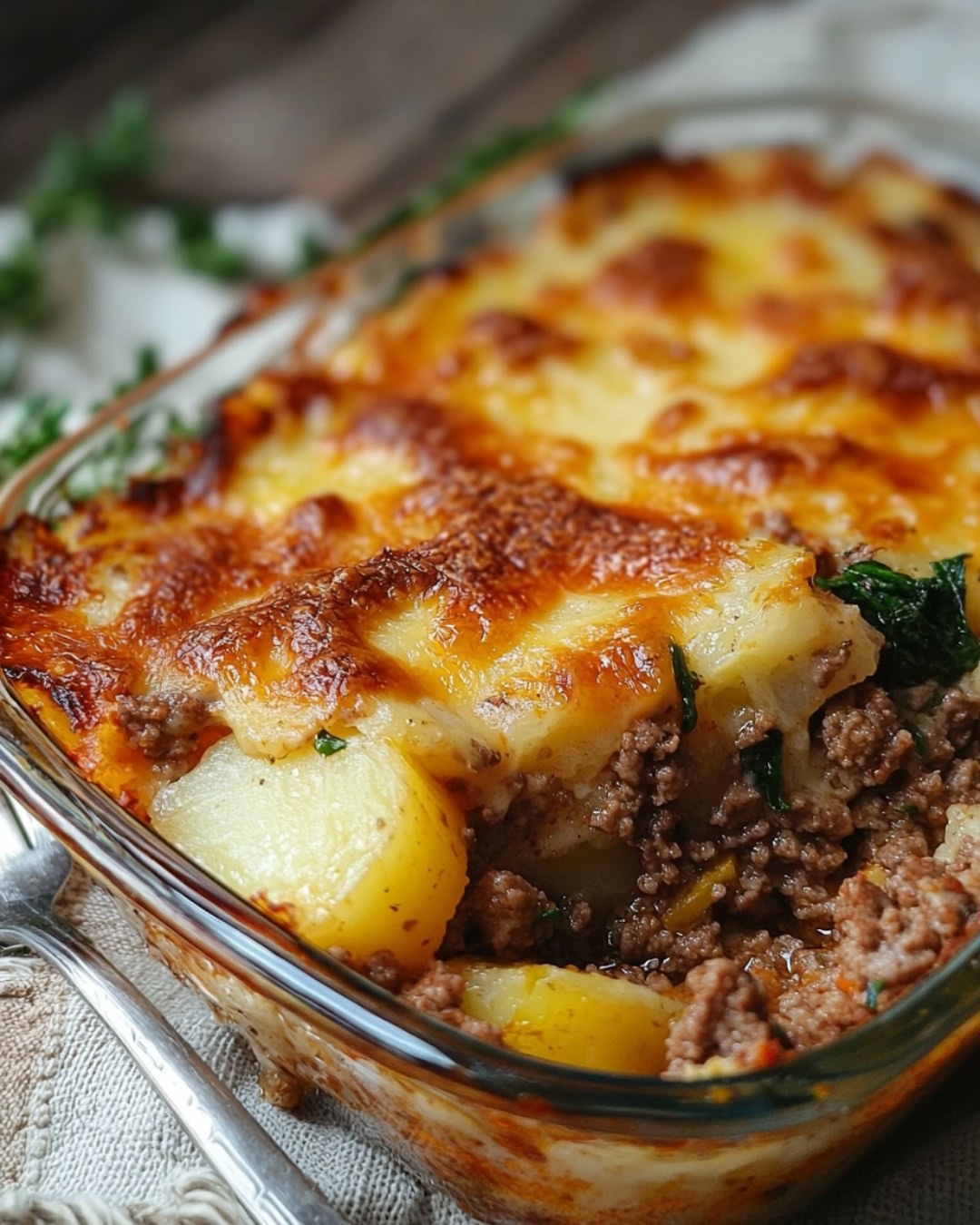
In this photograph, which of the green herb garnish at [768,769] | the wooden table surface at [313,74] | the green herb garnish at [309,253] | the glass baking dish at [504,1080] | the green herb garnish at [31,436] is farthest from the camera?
the wooden table surface at [313,74]

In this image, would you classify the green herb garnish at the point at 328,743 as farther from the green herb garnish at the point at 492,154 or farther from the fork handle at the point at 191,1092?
the green herb garnish at the point at 492,154

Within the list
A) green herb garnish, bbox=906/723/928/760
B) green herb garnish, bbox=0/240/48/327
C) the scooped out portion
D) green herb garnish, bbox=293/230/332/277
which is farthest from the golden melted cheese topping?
green herb garnish, bbox=0/240/48/327

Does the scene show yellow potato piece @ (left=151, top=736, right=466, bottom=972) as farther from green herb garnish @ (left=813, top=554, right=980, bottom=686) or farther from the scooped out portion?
green herb garnish @ (left=813, top=554, right=980, bottom=686)

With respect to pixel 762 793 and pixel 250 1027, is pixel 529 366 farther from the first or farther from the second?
pixel 250 1027

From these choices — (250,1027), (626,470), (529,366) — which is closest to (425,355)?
(529,366)

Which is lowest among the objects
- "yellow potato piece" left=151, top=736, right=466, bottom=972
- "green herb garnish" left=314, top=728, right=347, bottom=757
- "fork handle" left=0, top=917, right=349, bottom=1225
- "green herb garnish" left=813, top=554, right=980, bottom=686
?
"green herb garnish" left=813, top=554, right=980, bottom=686

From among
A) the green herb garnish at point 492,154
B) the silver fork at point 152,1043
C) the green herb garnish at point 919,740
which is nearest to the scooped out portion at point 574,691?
the green herb garnish at point 919,740
